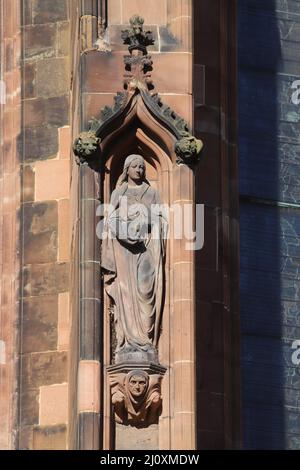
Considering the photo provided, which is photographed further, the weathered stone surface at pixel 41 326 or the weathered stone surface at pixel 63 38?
the weathered stone surface at pixel 63 38

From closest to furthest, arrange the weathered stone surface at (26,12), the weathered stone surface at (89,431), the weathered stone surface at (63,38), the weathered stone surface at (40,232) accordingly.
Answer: the weathered stone surface at (89,431)
the weathered stone surface at (40,232)
the weathered stone surface at (63,38)
the weathered stone surface at (26,12)

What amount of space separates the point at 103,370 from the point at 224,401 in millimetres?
1648

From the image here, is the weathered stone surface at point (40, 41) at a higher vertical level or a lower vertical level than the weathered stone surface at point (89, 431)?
higher

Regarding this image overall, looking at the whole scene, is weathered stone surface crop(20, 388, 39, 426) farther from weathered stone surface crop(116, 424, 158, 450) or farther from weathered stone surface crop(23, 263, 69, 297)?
weathered stone surface crop(116, 424, 158, 450)

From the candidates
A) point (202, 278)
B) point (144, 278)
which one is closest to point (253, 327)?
point (202, 278)

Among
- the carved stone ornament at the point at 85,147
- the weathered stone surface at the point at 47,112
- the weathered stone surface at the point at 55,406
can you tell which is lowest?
the weathered stone surface at the point at 55,406

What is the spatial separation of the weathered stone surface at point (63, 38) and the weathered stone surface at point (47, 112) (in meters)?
0.41

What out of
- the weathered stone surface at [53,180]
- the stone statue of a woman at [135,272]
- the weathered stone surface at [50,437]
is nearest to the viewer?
the stone statue of a woman at [135,272]

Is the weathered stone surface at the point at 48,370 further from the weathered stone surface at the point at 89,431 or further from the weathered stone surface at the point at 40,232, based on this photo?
the weathered stone surface at the point at 89,431

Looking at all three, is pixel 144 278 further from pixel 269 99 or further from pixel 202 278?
pixel 269 99

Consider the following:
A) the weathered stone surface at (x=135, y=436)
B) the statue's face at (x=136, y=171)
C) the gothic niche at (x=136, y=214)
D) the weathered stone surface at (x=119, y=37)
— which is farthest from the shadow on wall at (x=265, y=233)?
the weathered stone surface at (x=119, y=37)

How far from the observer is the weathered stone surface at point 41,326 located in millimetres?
21734

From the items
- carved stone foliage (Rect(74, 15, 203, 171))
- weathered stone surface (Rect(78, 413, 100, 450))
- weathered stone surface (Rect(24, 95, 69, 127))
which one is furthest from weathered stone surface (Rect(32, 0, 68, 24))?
weathered stone surface (Rect(78, 413, 100, 450))

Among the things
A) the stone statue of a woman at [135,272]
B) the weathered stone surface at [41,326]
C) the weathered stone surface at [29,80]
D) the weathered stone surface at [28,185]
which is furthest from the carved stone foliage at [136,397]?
the weathered stone surface at [29,80]
